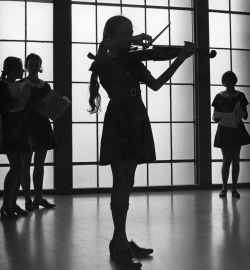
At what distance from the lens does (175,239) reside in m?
2.63

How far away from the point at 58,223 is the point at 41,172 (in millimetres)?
879

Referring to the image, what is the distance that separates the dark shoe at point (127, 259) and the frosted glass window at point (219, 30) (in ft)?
14.6

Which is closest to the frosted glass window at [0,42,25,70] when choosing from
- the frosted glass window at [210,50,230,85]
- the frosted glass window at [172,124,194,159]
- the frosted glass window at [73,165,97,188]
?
the frosted glass window at [73,165,97,188]

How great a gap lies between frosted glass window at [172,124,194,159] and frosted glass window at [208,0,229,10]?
154cm

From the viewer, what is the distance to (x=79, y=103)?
5660 millimetres

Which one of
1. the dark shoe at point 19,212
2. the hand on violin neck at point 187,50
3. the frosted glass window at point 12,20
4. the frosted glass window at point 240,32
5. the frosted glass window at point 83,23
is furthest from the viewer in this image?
the frosted glass window at point 240,32

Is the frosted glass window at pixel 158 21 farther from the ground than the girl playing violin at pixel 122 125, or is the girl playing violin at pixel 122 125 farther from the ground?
the frosted glass window at pixel 158 21

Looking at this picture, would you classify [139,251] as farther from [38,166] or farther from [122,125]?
[38,166]

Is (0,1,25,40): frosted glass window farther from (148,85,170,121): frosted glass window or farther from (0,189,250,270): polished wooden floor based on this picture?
(0,189,250,270): polished wooden floor

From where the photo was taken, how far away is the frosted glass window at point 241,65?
620cm

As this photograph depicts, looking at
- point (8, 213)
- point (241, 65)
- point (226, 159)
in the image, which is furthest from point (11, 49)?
point (241, 65)

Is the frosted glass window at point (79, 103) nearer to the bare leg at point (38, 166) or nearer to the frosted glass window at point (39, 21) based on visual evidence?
the frosted glass window at point (39, 21)

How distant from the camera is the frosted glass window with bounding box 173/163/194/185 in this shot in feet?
19.5

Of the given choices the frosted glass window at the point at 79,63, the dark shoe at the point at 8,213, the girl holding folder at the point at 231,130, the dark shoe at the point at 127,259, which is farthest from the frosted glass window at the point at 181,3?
the dark shoe at the point at 127,259
